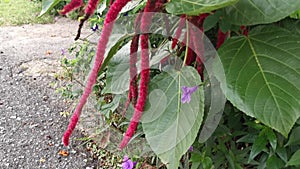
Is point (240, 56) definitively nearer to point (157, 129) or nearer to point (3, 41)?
point (157, 129)

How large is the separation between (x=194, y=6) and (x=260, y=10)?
0.27ft

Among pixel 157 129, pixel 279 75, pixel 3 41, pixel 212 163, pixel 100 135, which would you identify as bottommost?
pixel 3 41

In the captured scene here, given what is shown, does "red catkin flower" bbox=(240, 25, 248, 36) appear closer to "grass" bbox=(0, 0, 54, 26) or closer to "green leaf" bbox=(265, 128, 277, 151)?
"green leaf" bbox=(265, 128, 277, 151)

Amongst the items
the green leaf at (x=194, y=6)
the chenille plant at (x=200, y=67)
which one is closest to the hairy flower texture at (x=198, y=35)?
the chenille plant at (x=200, y=67)

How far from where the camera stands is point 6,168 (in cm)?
222

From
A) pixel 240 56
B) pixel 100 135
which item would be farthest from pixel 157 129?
pixel 100 135

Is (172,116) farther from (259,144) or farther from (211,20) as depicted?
(259,144)

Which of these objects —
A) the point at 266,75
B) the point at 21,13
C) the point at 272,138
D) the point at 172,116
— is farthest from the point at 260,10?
the point at 21,13

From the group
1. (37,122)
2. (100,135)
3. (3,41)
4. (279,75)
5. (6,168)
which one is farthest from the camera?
(3,41)

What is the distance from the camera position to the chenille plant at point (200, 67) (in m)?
0.48

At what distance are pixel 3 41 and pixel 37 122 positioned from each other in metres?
1.94

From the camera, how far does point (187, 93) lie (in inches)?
24.0

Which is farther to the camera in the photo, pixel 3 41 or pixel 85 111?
pixel 3 41

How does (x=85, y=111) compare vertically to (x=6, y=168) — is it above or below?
above
